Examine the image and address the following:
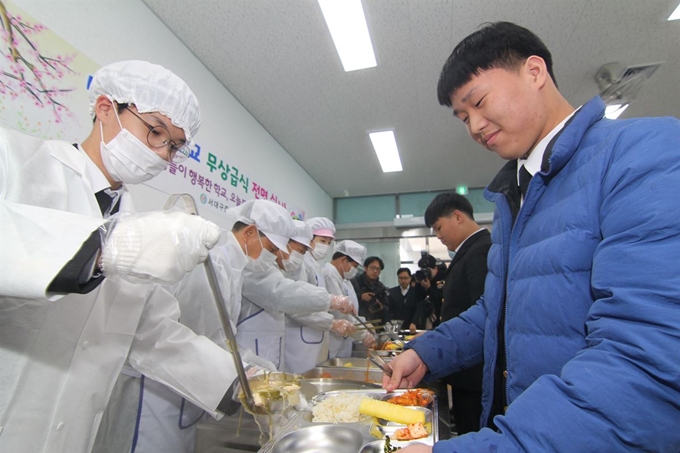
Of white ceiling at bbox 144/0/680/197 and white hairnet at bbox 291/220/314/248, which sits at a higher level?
white ceiling at bbox 144/0/680/197

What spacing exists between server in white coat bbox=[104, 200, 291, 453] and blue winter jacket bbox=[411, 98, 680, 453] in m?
0.93

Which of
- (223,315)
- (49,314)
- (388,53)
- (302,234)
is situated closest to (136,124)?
(49,314)

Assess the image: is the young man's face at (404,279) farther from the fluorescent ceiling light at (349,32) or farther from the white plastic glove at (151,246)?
the white plastic glove at (151,246)

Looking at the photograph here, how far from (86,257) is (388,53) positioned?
282 centimetres

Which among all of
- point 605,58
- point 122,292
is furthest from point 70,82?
point 605,58

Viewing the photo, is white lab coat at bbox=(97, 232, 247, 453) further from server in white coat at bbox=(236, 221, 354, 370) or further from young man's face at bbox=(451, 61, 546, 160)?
young man's face at bbox=(451, 61, 546, 160)

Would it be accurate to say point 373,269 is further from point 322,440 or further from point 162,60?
point 322,440

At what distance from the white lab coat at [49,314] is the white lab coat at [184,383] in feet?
0.64

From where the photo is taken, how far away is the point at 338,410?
3.51 ft

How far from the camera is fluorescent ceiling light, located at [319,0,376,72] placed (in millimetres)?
2330

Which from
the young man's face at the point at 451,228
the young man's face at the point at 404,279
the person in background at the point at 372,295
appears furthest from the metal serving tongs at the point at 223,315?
the young man's face at the point at 404,279

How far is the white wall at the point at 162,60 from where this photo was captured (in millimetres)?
1786

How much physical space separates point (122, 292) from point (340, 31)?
241 centimetres

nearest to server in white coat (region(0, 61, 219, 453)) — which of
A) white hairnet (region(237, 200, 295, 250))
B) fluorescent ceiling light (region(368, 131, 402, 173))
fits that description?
white hairnet (region(237, 200, 295, 250))
